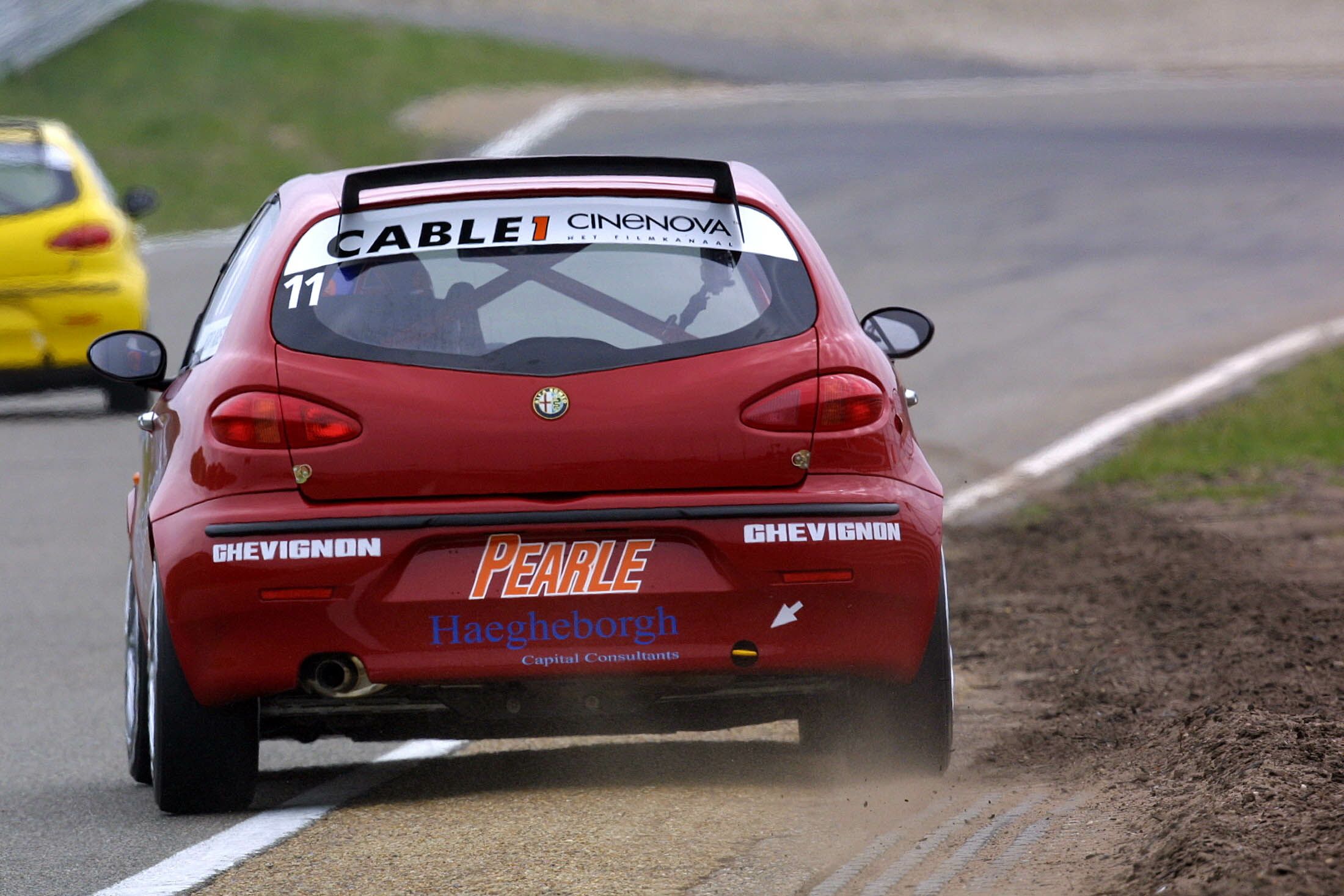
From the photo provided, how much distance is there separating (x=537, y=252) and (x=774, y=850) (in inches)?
61.9

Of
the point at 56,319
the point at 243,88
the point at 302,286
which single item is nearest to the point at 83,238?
the point at 56,319

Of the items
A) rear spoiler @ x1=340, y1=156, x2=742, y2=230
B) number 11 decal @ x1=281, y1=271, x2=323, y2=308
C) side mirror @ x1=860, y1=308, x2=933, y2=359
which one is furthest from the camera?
side mirror @ x1=860, y1=308, x2=933, y2=359

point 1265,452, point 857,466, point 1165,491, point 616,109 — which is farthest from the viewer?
point 616,109

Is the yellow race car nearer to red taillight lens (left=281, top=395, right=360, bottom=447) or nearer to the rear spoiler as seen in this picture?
the rear spoiler

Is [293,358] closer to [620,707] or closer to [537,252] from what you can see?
[537,252]

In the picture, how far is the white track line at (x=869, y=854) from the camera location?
515 cm

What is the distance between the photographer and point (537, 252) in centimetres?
610

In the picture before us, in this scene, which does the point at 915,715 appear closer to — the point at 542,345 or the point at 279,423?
the point at 542,345

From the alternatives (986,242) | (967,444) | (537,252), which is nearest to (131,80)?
(986,242)

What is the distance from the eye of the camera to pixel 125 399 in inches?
659

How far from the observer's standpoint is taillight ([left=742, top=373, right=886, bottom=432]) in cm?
589

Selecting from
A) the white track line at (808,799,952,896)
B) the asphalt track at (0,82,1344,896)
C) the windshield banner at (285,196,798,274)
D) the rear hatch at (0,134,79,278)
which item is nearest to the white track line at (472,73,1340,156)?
the asphalt track at (0,82,1344,896)

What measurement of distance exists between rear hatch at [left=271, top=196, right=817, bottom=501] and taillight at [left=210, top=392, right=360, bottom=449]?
24 millimetres

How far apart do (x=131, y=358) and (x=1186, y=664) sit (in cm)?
346
